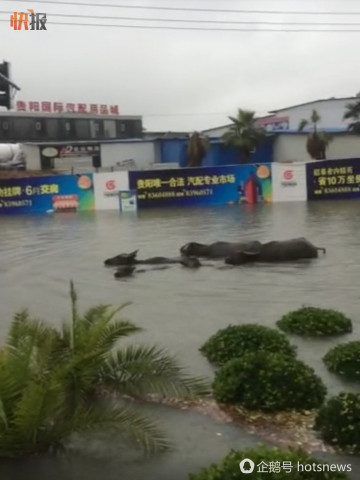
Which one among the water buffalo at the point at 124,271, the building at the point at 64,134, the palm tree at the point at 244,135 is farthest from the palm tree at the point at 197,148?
the water buffalo at the point at 124,271

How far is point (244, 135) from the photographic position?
54094 millimetres

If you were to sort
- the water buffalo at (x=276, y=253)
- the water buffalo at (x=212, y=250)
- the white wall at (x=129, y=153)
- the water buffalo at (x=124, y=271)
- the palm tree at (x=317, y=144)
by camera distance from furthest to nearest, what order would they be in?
the white wall at (x=129, y=153) < the palm tree at (x=317, y=144) < the water buffalo at (x=212, y=250) < the water buffalo at (x=276, y=253) < the water buffalo at (x=124, y=271)

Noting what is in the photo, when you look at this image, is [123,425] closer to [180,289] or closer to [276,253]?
[180,289]

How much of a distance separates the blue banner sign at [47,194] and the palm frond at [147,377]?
34.3 m

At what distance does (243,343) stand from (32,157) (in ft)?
169

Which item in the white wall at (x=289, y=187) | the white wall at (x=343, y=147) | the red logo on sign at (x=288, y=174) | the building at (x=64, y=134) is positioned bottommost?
the white wall at (x=289, y=187)

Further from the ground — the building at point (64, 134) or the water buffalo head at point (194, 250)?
the building at point (64, 134)

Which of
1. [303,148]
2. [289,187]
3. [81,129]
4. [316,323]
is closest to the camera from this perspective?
→ [316,323]

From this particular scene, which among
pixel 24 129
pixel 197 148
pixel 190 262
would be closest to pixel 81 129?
pixel 24 129

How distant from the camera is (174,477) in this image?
4730 millimetres

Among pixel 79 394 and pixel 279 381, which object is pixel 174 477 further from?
pixel 279 381

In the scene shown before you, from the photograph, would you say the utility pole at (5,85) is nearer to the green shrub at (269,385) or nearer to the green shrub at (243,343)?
the green shrub at (243,343)

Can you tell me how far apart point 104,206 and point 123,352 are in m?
33.8

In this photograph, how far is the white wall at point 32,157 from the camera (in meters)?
56.3
